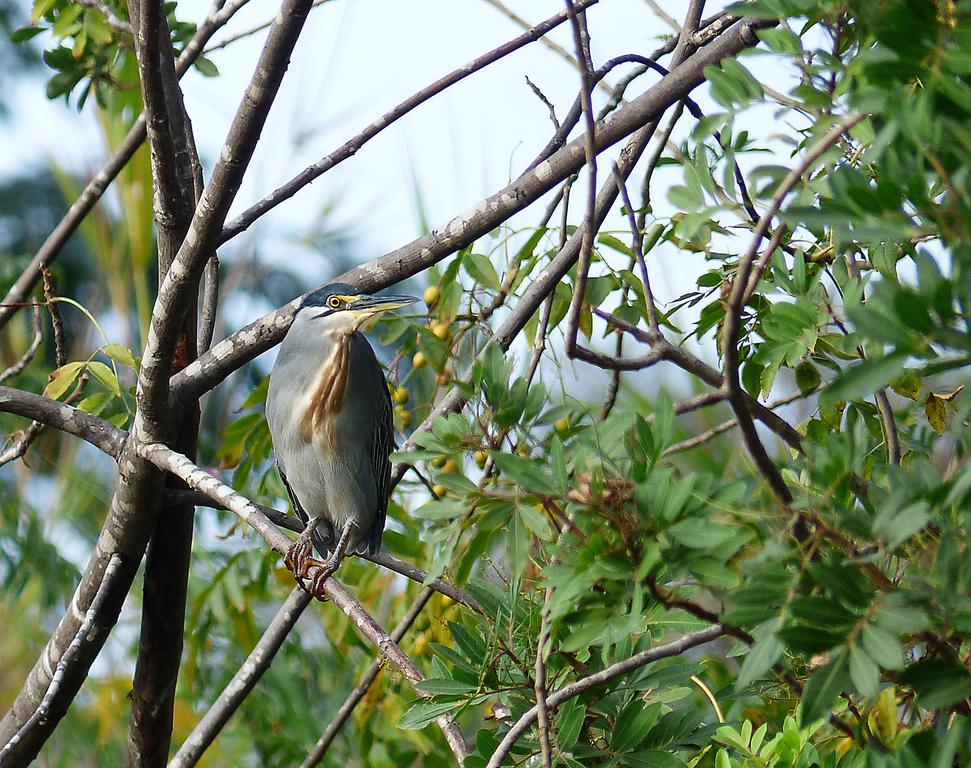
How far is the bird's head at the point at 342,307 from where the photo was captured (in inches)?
121

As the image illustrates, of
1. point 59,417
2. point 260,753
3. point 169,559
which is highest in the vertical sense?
point 59,417

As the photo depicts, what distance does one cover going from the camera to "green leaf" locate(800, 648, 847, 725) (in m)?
1.04

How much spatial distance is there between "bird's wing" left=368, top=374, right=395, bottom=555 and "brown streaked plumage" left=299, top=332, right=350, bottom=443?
0.16 metres

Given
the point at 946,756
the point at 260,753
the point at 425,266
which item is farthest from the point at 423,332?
the point at 260,753

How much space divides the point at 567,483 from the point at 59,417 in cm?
175

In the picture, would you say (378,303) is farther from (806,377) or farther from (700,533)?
(700,533)

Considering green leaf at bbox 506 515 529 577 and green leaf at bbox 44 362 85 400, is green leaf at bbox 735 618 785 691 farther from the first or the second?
green leaf at bbox 44 362 85 400

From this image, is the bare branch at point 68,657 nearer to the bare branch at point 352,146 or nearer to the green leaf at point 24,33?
the bare branch at point 352,146

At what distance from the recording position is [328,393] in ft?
10.6

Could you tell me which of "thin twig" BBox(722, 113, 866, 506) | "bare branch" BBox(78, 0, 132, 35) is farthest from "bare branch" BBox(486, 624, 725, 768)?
"bare branch" BBox(78, 0, 132, 35)

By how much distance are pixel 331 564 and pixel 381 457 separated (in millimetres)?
612

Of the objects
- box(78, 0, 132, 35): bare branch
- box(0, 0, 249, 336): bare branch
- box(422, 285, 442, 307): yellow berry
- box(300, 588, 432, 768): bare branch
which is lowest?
box(300, 588, 432, 768): bare branch

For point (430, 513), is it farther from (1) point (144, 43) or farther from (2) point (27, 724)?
(2) point (27, 724)

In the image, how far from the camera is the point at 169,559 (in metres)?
2.74
